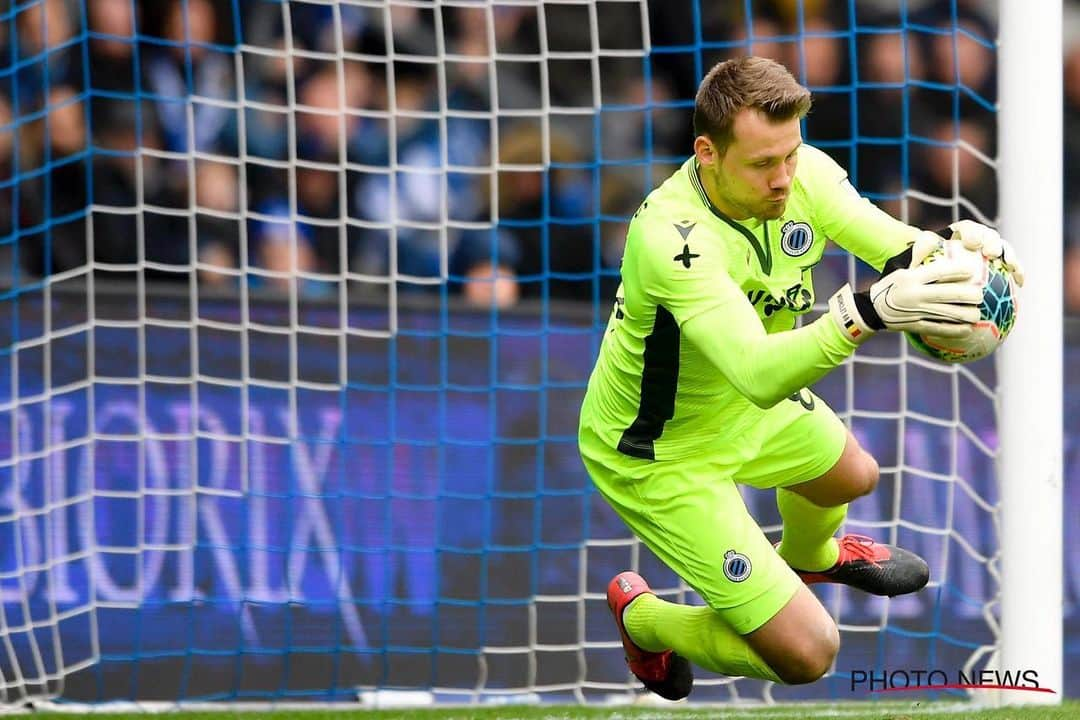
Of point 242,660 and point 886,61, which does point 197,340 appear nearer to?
point 242,660

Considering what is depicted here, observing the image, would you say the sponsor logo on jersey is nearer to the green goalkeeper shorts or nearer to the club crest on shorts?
the green goalkeeper shorts

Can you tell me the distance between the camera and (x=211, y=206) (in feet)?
20.1

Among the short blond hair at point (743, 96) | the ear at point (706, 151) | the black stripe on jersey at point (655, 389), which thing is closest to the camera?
the short blond hair at point (743, 96)

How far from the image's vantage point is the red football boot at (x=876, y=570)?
4527 millimetres

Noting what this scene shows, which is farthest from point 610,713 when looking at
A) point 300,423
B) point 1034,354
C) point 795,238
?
point 795,238

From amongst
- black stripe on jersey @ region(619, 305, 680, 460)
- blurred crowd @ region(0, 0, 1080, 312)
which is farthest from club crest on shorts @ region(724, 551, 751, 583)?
blurred crowd @ region(0, 0, 1080, 312)

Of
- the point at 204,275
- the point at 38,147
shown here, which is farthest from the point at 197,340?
the point at 38,147

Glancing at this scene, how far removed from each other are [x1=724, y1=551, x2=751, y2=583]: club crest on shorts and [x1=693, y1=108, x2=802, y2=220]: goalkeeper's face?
865 millimetres

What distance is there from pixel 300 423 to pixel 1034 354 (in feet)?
8.32

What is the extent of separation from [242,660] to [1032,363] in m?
2.87

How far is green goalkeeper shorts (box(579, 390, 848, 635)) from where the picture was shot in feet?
13.0

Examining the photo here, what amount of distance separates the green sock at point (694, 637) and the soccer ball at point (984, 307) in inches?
41.1

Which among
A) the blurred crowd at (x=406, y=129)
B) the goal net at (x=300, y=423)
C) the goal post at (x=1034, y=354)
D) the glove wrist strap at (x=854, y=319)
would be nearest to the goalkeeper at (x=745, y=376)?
the glove wrist strap at (x=854, y=319)

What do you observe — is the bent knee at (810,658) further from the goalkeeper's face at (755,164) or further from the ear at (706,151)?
the ear at (706,151)
